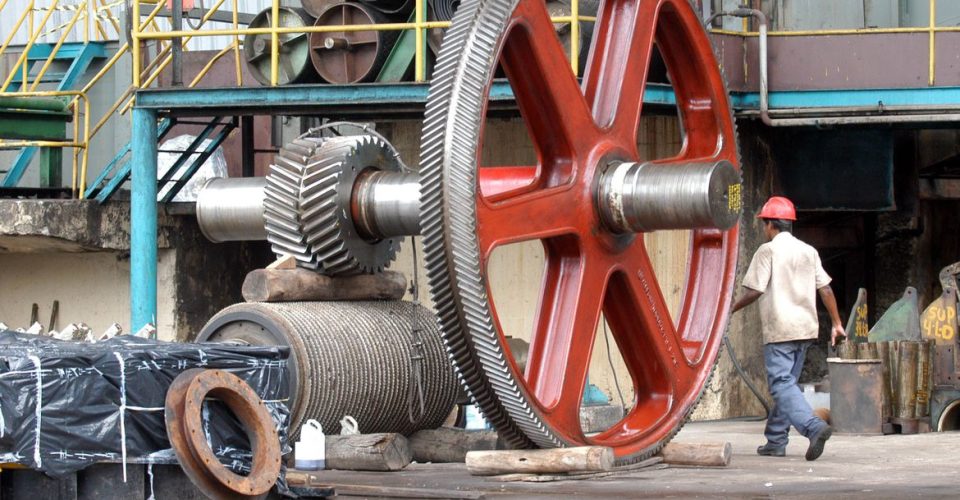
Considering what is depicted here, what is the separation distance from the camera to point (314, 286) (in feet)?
30.6

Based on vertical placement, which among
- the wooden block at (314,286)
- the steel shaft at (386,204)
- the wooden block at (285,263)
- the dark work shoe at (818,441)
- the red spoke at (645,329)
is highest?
the steel shaft at (386,204)

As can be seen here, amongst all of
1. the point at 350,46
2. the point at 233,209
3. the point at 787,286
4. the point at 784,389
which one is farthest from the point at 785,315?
the point at 350,46

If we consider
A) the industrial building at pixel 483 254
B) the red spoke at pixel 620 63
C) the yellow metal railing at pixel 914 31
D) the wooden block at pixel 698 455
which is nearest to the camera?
the industrial building at pixel 483 254

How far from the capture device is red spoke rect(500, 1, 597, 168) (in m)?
7.66

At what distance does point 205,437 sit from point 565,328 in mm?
1891

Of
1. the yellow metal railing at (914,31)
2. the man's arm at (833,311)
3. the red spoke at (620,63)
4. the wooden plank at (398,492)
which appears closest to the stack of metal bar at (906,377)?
the man's arm at (833,311)

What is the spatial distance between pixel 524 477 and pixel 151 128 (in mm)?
6284

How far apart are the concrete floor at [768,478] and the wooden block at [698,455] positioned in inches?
3.0

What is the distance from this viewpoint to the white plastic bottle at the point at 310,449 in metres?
8.58

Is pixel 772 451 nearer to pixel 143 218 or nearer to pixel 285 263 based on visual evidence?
→ pixel 285 263

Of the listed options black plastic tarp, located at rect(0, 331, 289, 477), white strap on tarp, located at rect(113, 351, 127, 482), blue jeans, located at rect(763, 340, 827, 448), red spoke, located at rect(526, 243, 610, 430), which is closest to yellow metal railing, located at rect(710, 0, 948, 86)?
blue jeans, located at rect(763, 340, 827, 448)

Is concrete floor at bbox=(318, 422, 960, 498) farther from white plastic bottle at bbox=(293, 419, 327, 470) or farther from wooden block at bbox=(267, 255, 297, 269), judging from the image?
wooden block at bbox=(267, 255, 297, 269)

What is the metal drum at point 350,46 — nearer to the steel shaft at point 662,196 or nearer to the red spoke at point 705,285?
the red spoke at point 705,285

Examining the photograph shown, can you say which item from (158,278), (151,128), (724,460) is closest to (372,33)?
(151,128)
